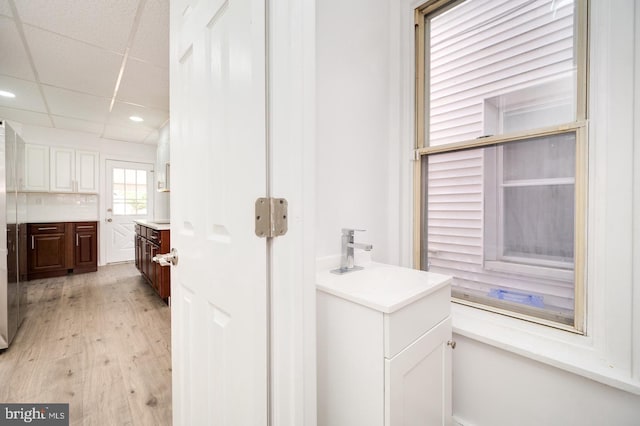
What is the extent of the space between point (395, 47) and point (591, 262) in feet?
4.64

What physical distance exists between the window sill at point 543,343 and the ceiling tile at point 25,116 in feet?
18.4

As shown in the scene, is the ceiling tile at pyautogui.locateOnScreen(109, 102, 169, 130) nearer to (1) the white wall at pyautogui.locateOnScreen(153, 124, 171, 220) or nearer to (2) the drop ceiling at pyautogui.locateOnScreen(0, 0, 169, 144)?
(2) the drop ceiling at pyautogui.locateOnScreen(0, 0, 169, 144)

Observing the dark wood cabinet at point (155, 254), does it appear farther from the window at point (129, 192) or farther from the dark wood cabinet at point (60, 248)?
the window at point (129, 192)

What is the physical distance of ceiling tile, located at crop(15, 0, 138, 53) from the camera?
1.69 meters

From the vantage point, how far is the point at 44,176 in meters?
4.21

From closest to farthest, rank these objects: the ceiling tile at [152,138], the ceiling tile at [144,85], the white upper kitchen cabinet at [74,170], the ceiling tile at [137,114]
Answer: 1. the ceiling tile at [144,85]
2. the ceiling tile at [137,114]
3. the white upper kitchen cabinet at [74,170]
4. the ceiling tile at [152,138]

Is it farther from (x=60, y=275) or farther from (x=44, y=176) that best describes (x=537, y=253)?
(x=44, y=176)

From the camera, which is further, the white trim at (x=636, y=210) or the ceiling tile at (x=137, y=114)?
the ceiling tile at (x=137, y=114)

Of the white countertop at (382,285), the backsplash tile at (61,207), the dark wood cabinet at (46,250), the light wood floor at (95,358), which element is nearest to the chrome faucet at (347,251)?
the white countertop at (382,285)

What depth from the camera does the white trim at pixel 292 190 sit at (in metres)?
0.63

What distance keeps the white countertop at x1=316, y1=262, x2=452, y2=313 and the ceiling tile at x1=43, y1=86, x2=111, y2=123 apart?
3.84 meters

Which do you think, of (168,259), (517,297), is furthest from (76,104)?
(517,297)

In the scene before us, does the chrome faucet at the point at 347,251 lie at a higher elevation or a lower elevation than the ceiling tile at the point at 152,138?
lower

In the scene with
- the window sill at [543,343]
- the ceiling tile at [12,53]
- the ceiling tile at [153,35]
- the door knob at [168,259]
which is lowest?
the window sill at [543,343]
